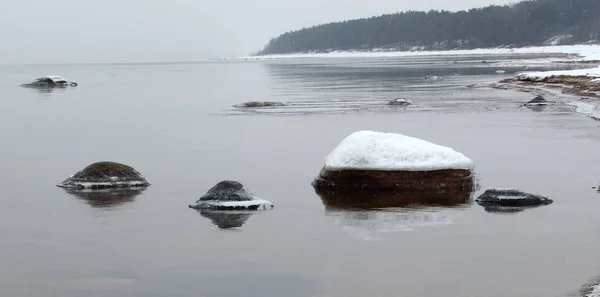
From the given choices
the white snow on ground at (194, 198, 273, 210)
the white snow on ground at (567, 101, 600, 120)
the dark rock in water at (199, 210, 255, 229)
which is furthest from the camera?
the white snow on ground at (567, 101, 600, 120)

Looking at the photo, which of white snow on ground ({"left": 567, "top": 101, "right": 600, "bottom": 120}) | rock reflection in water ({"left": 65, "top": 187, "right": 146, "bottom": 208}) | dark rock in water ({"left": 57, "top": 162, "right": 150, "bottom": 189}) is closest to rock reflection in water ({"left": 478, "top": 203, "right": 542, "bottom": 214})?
rock reflection in water ({"left": 65, "top": 187, "right": 146, "bottom": 208})

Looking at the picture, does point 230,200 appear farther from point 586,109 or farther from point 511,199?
point 586,109

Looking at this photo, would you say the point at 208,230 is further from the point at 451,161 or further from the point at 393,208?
the point at 451,161

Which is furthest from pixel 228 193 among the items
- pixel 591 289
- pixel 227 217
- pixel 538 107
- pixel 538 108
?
pixel 538 107

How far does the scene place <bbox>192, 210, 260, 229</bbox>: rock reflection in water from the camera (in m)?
11.6

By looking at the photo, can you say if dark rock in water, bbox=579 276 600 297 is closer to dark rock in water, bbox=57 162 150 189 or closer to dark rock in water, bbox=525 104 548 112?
dark rock in water, bbox=57 162 150 189

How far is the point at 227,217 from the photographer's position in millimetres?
12109

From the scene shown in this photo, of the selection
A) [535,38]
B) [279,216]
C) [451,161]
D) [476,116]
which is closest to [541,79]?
[476,116]

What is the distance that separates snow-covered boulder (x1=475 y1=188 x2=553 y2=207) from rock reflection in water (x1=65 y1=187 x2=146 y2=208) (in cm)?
633

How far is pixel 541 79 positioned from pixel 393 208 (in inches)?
1484

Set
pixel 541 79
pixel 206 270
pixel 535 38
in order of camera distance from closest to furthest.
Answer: pixel 206 270 → pixel 541 79 → pixel 535 38

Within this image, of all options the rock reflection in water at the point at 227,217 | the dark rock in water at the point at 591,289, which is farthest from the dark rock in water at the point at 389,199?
the dark rock in water at the point at 591,289

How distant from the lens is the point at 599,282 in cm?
833

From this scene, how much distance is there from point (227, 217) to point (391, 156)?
135 inches
